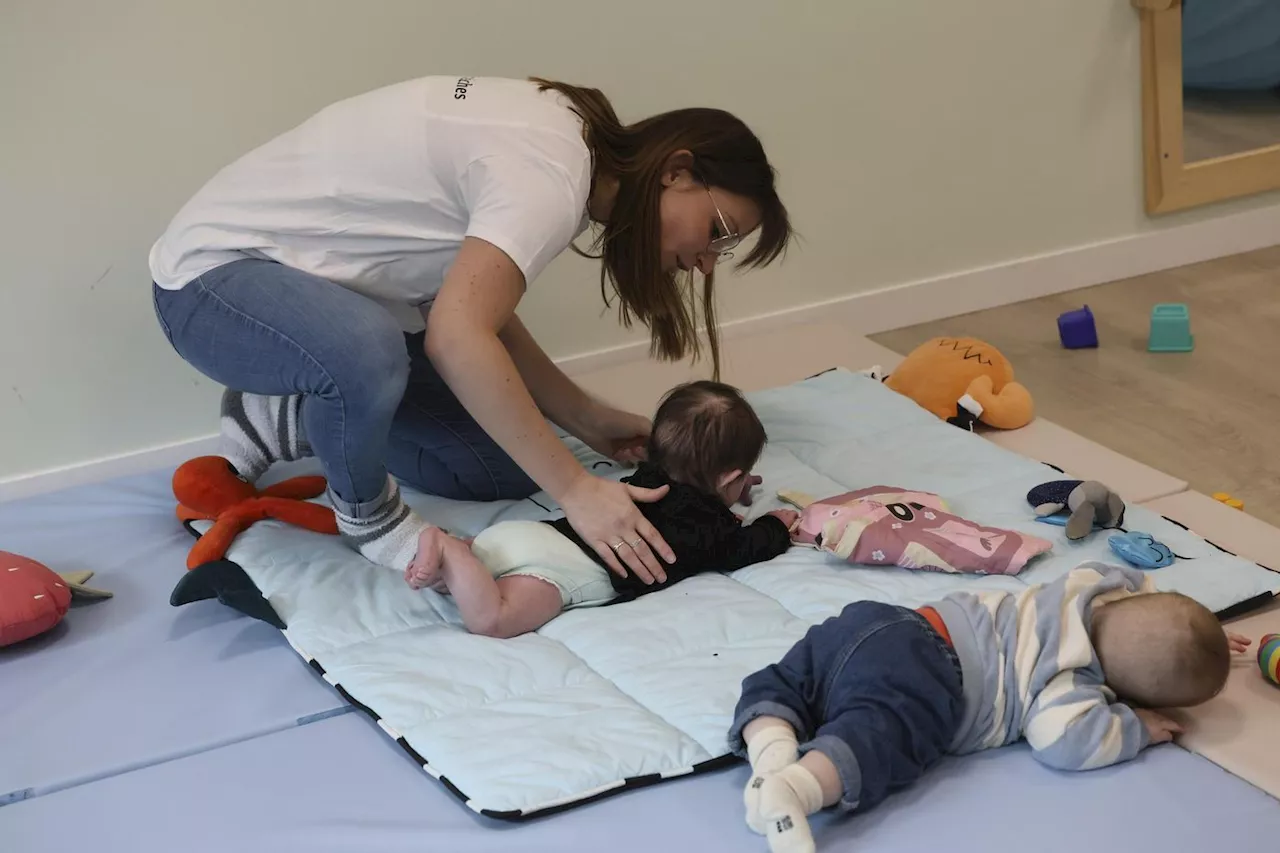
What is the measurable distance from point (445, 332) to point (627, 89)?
3.70 ft

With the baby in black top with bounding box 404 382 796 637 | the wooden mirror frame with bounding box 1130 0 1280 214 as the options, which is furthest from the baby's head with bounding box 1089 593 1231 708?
the wooden mirror frame with bounding box 1130 0 1280 214

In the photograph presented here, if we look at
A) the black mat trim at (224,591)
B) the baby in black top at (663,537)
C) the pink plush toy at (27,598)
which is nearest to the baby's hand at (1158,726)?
the baby in black top at (663,537)

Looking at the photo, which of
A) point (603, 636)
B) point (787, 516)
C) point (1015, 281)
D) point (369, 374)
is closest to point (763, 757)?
point (603, 636)

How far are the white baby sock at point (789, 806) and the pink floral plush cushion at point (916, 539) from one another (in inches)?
20.4

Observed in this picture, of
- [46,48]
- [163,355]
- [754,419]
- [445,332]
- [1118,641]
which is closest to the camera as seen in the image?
[1118,641]

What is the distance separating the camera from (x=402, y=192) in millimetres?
1774

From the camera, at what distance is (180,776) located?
60.4 inches

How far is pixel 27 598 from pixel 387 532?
18.4 inches

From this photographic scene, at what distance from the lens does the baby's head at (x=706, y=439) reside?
184 cm

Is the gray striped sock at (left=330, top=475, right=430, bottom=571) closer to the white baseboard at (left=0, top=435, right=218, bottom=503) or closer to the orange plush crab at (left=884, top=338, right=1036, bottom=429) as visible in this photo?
the white baseboard at (left=0, top=435, right=218, bottom=503)

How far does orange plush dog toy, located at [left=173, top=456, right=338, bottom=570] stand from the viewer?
1.97 meters

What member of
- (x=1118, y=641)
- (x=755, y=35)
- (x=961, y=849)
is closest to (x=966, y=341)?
(x=755, y=35)

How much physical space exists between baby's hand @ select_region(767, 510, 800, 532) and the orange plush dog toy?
Result: 25.1 inches

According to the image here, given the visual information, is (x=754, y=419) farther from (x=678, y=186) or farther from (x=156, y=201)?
(x=156, y=201)
